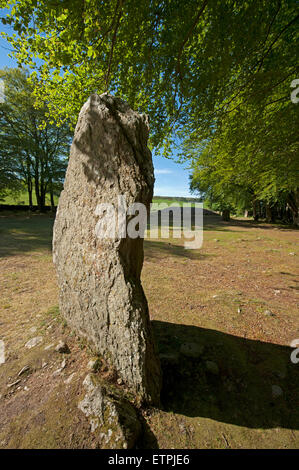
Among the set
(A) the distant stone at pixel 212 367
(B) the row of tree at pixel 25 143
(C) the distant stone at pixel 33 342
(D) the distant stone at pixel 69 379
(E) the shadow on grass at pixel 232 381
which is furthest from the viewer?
(B) the row of tree at pixel 25 143

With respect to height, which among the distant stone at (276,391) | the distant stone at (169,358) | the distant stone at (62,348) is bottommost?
the distant stone at (276,391)

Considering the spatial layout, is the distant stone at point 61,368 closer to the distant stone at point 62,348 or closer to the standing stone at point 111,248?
the distant stone at point 62,348

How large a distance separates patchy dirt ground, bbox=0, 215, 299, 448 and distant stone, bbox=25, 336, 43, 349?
1.5 inches

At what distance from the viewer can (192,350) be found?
103 inches

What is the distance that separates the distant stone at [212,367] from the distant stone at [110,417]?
1.01 meters

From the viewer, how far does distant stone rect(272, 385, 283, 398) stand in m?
2.09

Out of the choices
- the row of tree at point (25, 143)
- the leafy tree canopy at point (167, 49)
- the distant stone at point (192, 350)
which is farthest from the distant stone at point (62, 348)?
the row of tree at point (25, 143)

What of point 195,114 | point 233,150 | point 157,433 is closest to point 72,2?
point 195,114

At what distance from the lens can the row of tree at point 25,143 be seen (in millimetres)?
19406

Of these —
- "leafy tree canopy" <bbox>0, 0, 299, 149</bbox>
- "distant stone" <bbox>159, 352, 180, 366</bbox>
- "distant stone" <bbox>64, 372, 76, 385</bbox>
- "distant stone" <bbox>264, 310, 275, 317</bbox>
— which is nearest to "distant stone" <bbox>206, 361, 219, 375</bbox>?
"distant stone" <bbox>159, 352, 180, 366</bbox>

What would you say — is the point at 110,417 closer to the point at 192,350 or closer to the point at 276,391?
the point at 192,350

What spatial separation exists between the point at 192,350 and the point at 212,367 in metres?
0.31
